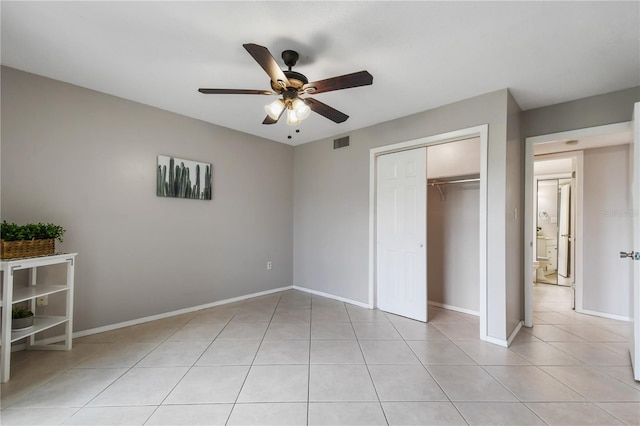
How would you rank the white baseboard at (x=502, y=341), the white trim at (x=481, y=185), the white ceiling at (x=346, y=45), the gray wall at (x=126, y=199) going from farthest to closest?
1. the white trim at (x=481, y=185)
2. the white baseboard at (x=502, y=341)
3. the gray wall at (x=126, y=199)
4. the white ceiling at (x=346, y=45)

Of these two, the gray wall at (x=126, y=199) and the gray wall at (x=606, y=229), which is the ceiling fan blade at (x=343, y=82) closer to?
the gray wall at (x=126, y=199)

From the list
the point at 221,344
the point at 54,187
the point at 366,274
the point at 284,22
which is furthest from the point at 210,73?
the point at 366,274

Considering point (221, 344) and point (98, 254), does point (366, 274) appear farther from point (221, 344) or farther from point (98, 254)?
point (98, 254)

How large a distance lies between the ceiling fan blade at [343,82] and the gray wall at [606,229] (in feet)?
12.4

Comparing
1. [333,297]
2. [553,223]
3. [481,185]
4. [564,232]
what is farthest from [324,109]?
[553,223]

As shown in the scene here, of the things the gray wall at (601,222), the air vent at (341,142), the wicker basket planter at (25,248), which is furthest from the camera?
the air vent at (341,142)

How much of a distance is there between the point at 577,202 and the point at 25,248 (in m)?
6.09

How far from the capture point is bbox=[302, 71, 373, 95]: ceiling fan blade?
180 centimetres

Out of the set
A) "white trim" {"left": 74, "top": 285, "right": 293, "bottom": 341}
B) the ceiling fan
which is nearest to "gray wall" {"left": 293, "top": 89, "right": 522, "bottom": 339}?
"white trim" {"left": 74, "top": 285, "right": 293, "bottom": 341}

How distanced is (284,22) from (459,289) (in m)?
3.60

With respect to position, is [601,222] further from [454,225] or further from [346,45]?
[346,45]

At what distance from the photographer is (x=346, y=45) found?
6.68 feet

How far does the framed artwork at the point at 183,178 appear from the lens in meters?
3.28

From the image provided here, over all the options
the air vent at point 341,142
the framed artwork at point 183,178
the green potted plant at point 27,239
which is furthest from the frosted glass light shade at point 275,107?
the green potted plant at point 27,239
